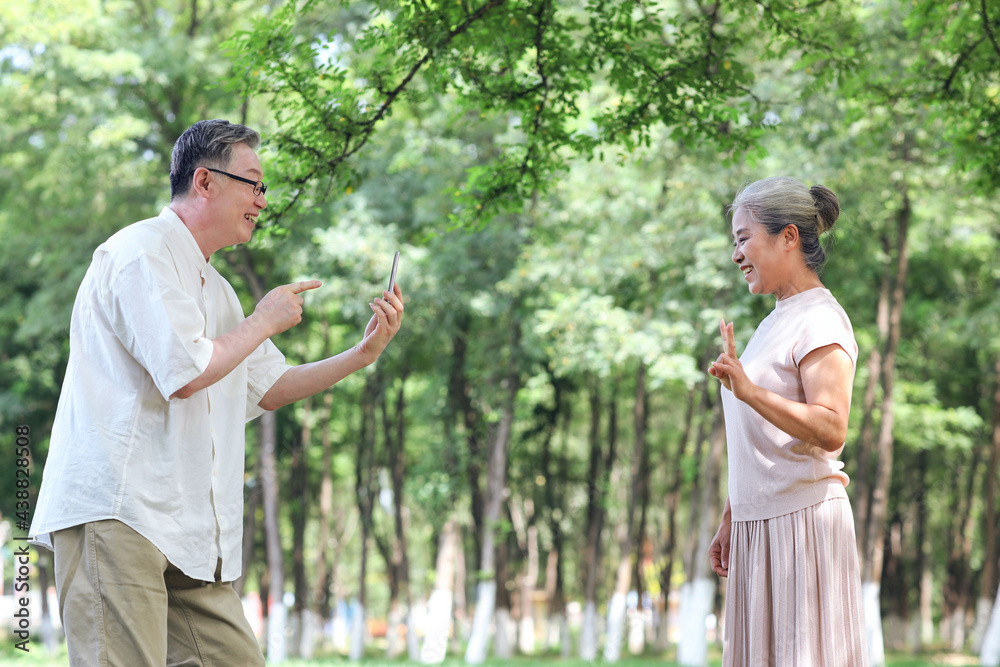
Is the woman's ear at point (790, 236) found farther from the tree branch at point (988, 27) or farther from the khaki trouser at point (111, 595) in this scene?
the tree branch at point (988, 27)

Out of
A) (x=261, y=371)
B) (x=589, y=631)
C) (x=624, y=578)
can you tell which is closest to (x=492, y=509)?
(x=624, y=578)

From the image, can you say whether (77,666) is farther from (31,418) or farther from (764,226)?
(31,418)

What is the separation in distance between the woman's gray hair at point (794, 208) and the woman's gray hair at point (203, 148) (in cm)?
175

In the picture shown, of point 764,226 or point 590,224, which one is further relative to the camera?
point 590,224

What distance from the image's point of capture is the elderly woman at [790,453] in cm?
286

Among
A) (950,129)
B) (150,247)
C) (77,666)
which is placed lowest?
(77,666)

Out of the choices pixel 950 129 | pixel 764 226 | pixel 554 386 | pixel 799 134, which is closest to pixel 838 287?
pixel 799 134

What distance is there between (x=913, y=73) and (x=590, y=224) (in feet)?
34.3

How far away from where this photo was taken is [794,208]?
311 cm

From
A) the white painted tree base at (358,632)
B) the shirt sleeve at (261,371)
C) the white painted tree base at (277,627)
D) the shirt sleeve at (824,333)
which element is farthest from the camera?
the white painted tree base at (358,632)

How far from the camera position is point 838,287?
19.0 metres

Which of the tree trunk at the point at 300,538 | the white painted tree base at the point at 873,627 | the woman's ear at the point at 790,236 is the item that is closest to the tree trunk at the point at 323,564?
the tree trunk at the point at 300,538

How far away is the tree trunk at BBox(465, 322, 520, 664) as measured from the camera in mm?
19312

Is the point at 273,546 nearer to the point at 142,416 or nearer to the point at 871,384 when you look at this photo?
the point at 871,384
